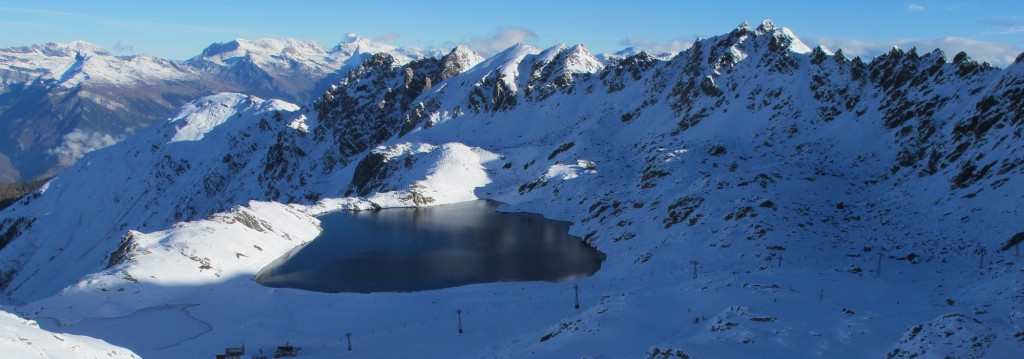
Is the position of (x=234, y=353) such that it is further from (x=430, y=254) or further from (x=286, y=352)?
(x=430, y=254)

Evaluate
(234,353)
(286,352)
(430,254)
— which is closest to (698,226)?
(430,254)

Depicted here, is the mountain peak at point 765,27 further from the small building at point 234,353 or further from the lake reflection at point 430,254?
the small building at point 234,353

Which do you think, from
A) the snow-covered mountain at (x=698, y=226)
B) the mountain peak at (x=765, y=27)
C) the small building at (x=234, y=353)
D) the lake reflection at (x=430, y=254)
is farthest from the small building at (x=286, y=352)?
the mountain peak at (x=765, y=27)

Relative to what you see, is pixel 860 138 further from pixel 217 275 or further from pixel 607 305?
pixel 217 275

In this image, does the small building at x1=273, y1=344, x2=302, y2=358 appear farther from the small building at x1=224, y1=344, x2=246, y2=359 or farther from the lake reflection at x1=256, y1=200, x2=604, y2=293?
the lake reflection at x1=256, y1=200, x2=604, y2=293

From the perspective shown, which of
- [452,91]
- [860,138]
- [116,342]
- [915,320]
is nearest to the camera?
[915,320]

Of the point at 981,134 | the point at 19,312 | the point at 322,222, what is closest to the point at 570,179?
the point at 322,222
